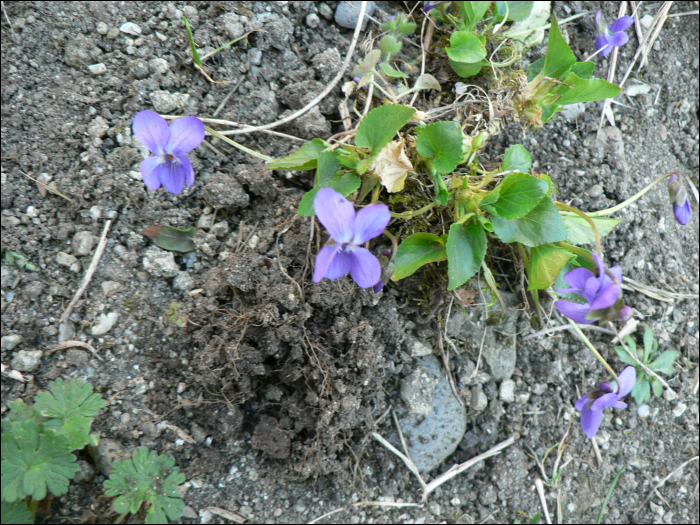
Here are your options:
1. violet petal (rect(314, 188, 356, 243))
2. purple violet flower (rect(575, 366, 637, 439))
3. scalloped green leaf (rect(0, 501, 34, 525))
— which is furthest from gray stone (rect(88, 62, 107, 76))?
purple violet flower (rect(575, 366, 637, 439))

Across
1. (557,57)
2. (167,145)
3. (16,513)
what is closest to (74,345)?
(16,513)

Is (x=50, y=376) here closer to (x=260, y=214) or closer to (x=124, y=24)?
(x=260, y=214)

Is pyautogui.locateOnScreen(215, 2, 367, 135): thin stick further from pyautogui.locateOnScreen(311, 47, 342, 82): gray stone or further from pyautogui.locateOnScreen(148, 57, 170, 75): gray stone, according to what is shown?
pyautogui.locateOnScreen(148, 57, 170, 75): gray stone

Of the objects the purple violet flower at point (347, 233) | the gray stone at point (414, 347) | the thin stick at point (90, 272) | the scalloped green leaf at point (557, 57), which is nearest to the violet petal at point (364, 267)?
the purple violet flower at point (347, 233)

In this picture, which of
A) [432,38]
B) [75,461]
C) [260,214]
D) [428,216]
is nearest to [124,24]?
[260,214]

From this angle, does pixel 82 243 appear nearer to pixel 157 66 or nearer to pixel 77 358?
pixel 77 358

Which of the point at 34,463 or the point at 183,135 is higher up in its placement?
the point at 183,135

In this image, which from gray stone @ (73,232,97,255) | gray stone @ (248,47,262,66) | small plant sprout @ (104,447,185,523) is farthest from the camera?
gray stone @ (248,47,262,66)
